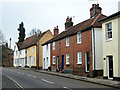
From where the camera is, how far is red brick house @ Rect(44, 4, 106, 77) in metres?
22.7

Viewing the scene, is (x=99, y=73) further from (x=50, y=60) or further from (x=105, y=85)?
(x=50, y=60)

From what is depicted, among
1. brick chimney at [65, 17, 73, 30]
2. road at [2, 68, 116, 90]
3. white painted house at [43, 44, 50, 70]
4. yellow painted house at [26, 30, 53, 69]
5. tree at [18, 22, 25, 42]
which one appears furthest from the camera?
tree at [18, 22, 25, 42]

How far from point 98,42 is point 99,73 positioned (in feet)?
11.5

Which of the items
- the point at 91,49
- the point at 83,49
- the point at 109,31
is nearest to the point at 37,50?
the point at 83,49

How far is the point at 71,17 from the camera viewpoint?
35.4m

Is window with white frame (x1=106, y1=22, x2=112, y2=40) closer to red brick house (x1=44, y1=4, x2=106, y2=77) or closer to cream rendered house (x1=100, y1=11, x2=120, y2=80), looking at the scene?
Result: cream rendered house (x1=100, y1=11, x2=120, y2=80)

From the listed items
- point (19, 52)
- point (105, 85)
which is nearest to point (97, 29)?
point (105, 85)

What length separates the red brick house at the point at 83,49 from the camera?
22656mm

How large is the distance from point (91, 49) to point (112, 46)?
13.1ft

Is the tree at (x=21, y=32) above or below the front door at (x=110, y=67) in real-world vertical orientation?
above

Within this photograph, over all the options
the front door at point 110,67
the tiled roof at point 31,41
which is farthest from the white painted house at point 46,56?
the front door at point 110,67

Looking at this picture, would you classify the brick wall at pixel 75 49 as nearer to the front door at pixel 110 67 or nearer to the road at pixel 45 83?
the front door at pixel 110 67

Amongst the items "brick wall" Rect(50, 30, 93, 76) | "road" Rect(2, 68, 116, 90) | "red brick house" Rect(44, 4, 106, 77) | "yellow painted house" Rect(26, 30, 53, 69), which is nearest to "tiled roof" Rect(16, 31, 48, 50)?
"yellow painted house" Rect(26, 30, 53, 69)

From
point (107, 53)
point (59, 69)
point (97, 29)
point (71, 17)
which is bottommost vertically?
point (59, 69)
